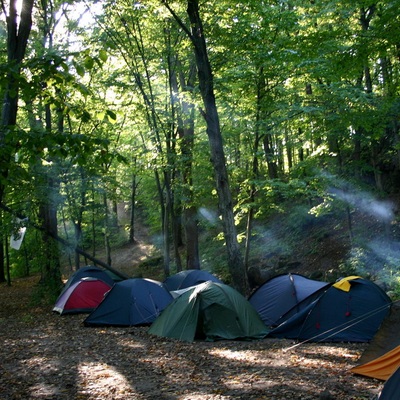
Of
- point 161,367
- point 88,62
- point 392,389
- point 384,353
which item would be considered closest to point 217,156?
point 161,367

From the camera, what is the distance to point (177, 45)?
16953 millimetres

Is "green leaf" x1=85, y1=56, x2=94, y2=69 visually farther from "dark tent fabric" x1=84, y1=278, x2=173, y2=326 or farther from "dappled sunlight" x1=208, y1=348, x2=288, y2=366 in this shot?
"dark tent fabric" x1=84, y1=278, x2=173, y2=326

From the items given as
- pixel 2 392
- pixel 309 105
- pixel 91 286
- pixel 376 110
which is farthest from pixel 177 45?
pixel 2 392

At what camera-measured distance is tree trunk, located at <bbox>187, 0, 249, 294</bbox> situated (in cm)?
1230

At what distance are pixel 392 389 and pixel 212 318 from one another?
5.86m

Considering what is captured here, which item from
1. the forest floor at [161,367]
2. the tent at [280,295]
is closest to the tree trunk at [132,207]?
the forest floor at [161,367]

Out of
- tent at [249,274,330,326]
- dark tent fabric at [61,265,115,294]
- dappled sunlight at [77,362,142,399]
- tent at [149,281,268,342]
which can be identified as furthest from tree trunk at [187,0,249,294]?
dark tent fabric at [61,265,115,294]

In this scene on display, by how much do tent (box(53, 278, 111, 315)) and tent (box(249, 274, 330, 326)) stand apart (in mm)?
5411

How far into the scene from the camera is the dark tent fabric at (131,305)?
12234mm

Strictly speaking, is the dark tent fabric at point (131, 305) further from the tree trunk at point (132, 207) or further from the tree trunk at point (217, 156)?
the tree trunk at point (132, 207)

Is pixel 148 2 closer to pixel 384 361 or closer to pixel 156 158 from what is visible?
pixel 156 158

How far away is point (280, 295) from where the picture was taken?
11.9m

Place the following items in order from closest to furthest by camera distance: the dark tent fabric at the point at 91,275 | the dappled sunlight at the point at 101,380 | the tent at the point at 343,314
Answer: the dappled sunlight at the point at 101,380 → the tent at the point at 343,314 → the dark tent fabric at the point at 91,275

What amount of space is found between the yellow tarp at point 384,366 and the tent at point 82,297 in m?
9.99
